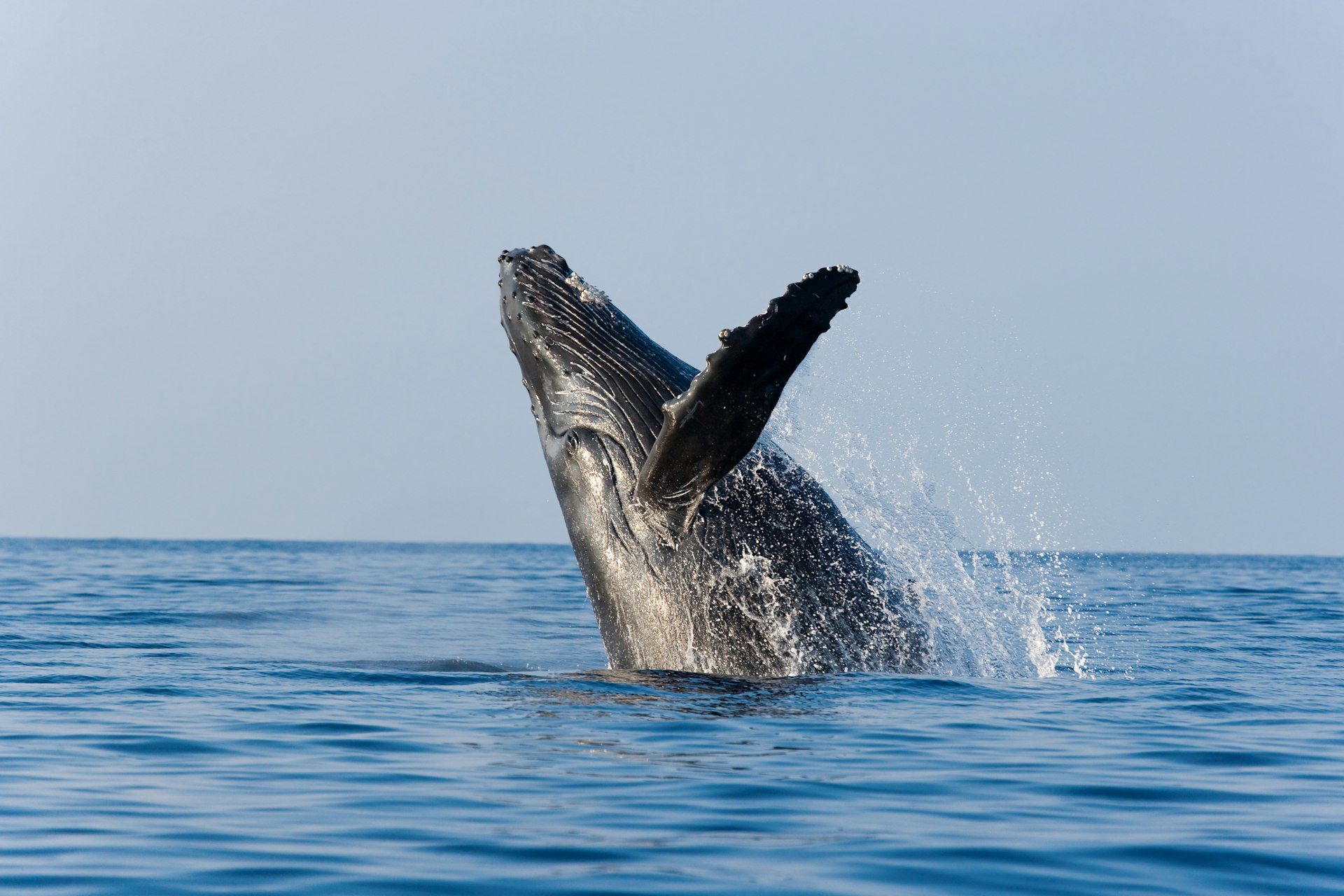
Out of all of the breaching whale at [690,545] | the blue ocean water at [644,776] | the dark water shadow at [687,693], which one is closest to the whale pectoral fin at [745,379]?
the breaching whale at [690,545]

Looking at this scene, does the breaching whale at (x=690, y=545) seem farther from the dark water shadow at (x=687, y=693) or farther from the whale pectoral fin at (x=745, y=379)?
the whale pectoral fin at (x=745, y=379)

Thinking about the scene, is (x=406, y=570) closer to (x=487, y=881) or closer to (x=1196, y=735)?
(x=1196, y=735)

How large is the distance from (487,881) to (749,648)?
509 cm

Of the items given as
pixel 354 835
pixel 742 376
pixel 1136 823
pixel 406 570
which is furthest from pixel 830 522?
pixel 406 570

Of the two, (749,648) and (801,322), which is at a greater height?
(801,322)

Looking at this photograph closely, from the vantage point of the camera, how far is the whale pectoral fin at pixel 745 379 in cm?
895

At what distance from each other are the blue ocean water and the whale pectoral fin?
1715 millimetres

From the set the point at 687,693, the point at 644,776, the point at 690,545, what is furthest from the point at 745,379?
the point at 644,776

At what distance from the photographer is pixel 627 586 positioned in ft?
36.7

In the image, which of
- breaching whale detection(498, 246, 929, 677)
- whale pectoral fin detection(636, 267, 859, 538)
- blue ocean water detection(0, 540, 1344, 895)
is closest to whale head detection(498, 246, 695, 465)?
breaching whale detection(498, 246, 929, 677)

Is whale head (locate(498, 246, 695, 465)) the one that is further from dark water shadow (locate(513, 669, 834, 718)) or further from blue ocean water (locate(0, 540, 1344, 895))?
blue ocean water (locate(0, 540, 1344, 895))

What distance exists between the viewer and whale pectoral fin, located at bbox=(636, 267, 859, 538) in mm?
8953

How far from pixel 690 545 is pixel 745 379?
87.6 inches

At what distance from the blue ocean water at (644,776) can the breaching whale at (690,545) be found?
0.32m
